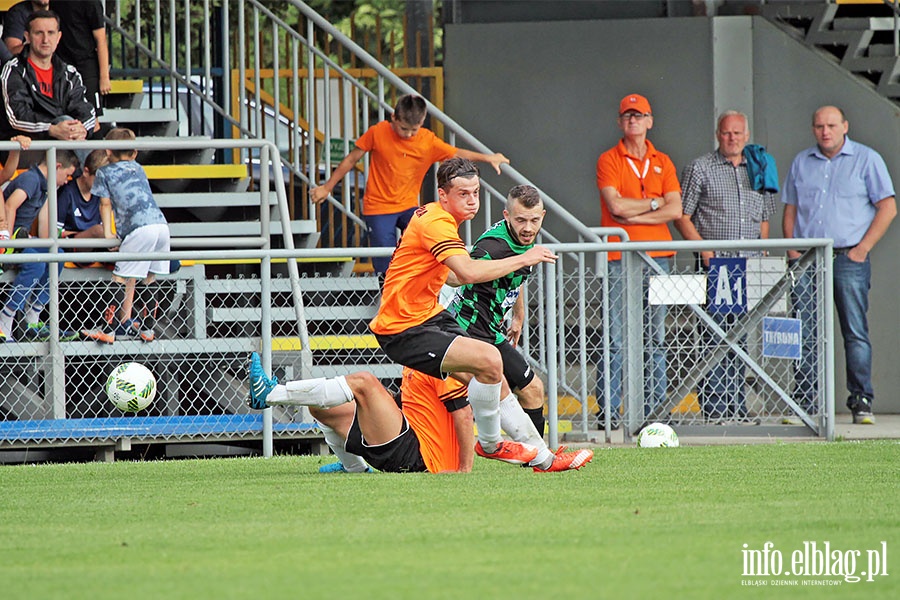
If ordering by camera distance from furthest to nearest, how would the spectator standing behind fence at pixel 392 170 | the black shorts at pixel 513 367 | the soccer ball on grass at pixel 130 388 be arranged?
the spectator standing behind fence at pixel 392 170, the soccer ball on grass at pixel 130 388, the black shorts at pixel 513 367

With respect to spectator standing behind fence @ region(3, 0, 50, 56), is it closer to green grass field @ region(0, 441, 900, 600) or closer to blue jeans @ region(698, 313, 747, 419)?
green grass field @ region(0, 441, 900, 600)

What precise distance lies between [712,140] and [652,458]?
18.5 ft

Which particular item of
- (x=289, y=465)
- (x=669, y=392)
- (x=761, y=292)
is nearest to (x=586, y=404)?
(x=669, y=392)

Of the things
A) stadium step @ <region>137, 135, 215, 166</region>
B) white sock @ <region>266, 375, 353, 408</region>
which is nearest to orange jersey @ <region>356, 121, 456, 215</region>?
stadium step @ <region>137, 135, 215, 166</region>

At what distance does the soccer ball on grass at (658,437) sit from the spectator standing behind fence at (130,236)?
11.5 ft

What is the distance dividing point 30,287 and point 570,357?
12.9 feet

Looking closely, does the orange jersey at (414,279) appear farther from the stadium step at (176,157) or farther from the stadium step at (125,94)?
the stadium step at (125,94)

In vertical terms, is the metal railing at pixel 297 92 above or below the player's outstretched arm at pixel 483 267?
above

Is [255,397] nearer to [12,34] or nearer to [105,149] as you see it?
[105,149]

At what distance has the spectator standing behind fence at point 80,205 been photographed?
11344 millimetres

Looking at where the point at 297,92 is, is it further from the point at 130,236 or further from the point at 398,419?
the point at 398,419

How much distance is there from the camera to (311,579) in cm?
489

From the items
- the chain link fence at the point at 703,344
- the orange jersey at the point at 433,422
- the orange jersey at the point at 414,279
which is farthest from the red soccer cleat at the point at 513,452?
the chain link fence at the point at 703,344

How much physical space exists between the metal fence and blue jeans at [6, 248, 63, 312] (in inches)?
4.0
